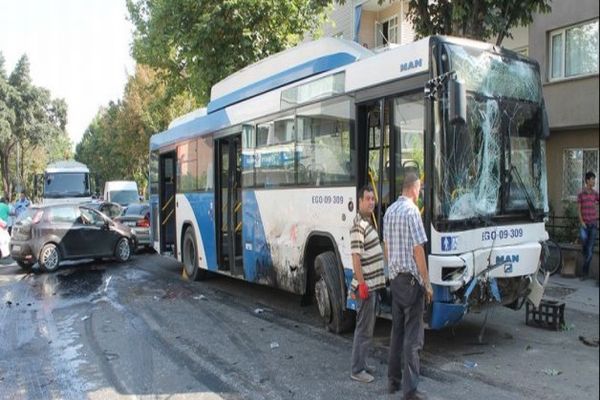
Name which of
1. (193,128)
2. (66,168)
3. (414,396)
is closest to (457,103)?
(414,396)

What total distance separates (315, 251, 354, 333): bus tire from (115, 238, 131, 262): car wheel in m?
9.87

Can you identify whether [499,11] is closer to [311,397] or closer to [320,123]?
[320,123]

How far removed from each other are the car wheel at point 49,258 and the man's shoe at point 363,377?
1102 cm

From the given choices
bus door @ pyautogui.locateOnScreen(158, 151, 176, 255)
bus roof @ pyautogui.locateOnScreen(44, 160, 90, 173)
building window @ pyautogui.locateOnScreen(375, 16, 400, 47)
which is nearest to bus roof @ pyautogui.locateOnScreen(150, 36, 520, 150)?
bus door @ pyautogui.locateOnScreen(158, 151, 176, 255)

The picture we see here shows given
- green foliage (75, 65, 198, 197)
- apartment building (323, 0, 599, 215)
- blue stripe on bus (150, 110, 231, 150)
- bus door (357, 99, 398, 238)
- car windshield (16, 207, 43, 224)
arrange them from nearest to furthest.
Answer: bus door (357, 99, 398, 238), blue stripe on bus (150, 110, 231, 150), apartment building (323, 0, 599, 215), car windshield (16, 207, 43, 224), green foliage (75, 65, 198, 197)

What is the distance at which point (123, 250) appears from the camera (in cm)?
1622

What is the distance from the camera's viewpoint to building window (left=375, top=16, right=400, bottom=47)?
23172mm

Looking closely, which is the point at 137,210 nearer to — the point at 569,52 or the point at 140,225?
the point at 140,225

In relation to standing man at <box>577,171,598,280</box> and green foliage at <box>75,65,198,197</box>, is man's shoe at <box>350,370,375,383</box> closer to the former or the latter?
standing man at <box>577,171,598,280</box>

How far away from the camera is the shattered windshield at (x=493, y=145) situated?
5.94 metres

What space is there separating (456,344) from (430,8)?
18.8 ft

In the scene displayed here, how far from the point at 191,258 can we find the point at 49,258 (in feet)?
14.3

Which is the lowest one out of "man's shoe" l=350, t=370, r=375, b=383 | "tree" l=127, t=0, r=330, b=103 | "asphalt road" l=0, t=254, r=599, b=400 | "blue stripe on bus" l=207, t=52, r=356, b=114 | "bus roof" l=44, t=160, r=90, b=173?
"asphalt road" l=0, t=254, r=599, b=400

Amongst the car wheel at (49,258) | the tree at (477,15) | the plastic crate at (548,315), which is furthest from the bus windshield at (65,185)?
the plastic crate at (548,315)
